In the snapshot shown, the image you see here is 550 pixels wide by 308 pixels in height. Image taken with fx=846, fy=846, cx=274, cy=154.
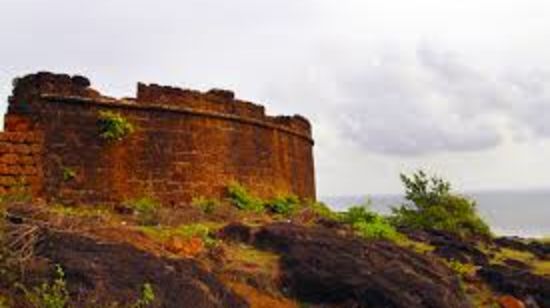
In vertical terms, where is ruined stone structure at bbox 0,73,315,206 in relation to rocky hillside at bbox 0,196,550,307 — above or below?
above

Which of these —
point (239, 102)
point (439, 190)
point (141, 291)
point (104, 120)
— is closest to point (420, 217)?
point (439, 190)

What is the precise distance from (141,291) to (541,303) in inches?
286

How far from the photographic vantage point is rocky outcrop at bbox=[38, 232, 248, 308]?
7.38 meters

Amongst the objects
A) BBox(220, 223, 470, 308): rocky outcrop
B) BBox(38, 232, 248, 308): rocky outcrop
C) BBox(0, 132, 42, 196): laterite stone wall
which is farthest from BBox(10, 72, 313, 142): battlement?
BBox(38, 232, 248, 308): rocky outcrop

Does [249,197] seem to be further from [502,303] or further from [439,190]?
[439,190]

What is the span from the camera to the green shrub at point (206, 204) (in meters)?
13.4

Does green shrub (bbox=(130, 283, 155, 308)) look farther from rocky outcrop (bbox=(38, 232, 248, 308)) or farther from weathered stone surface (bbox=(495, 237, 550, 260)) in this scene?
weathered stone surface (bbox=(495, 237, 550, 260))

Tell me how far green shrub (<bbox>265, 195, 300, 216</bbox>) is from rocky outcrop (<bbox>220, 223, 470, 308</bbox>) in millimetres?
3696

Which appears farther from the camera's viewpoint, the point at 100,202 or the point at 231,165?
the point at 231,165

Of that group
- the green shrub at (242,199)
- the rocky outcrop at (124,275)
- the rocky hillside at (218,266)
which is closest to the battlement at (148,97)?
the green shrub at (242,199)

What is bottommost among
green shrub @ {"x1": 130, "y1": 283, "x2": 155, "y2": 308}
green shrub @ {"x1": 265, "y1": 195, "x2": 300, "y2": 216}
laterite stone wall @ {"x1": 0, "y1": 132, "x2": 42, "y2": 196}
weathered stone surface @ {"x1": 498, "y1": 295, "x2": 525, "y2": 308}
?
weathered stone surface @ {"x1": 498, "y1": 295, "x2": 525, "y2": 308}

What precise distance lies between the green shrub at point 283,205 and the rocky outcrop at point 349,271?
370 cm

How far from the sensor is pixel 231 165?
50.5ft

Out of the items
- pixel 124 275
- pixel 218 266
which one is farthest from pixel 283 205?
pixel 124 275
